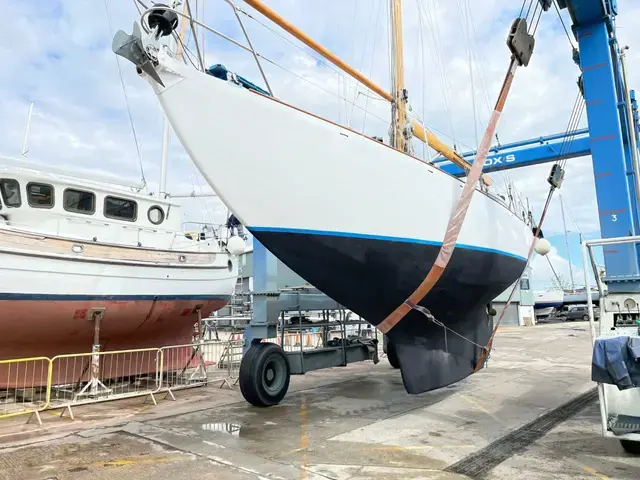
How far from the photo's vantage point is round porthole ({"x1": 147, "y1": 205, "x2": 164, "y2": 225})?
991cm

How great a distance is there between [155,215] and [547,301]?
3845 cm

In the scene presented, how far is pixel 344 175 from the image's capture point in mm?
4945

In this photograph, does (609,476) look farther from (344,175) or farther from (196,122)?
(196,122)

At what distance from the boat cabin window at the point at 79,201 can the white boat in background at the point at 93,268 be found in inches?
0.8

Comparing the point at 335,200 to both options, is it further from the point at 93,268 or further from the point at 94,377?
the point at 93,268

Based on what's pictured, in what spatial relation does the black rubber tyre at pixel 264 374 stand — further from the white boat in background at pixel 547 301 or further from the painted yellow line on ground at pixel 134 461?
the white boat in background at pixel 547 301

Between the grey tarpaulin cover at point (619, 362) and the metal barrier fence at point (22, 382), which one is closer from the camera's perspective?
the grey tarpaulin cover at point (619, 362)

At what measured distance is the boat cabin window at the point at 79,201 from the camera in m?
8.67

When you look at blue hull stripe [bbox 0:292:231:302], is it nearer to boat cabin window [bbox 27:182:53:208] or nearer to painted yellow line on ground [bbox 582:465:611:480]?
boat cabin window [bbox 27:182:53:208]

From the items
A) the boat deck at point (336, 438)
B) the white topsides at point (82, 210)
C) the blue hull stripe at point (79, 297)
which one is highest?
the white topsides at point (82, 210)

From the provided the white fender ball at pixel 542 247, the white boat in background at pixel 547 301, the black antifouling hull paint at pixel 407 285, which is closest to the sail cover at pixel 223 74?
the black antifouling hull paint at pixel 407 285

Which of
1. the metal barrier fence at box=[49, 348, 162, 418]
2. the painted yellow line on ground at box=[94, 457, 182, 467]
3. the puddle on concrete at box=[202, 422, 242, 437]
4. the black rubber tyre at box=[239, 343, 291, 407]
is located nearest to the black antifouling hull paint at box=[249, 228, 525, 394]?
the black rubber tyre at box=[239, 343, 291, 407]

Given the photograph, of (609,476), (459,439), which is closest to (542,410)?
(459,439)

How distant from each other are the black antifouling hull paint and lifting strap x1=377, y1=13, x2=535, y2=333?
11 centimetres
